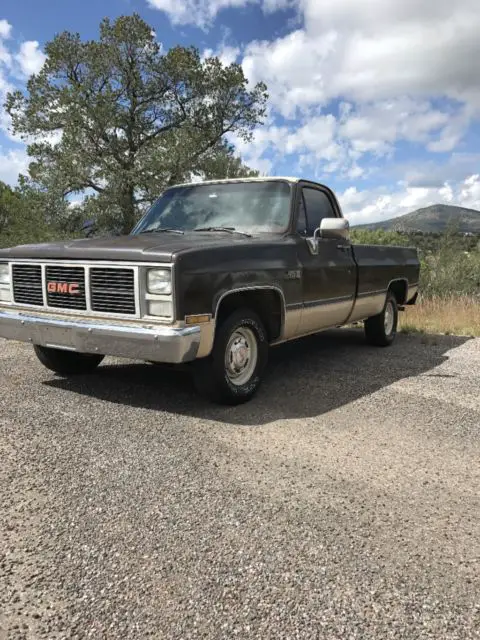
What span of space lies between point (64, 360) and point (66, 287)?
1.14m

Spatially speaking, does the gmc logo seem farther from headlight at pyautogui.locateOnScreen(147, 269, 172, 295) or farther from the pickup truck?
headlight at pyautogui.locateOnScreen(147, 269, 172, 295)

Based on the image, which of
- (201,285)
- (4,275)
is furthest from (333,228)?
(4,275)

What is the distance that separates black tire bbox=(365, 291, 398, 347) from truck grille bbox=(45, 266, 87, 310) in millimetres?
4290

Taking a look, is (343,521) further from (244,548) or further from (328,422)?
(328,422)

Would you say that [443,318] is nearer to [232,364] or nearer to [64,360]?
[232,364]

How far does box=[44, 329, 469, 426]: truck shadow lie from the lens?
4492 millimetres

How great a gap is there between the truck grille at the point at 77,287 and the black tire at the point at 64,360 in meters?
0.63

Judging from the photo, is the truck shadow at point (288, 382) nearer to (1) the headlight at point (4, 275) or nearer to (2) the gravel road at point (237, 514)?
(2) the gravel road at point (237, 514)

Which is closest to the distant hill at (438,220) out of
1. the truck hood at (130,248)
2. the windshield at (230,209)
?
the windshield at (230,209)

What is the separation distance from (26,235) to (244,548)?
79.5ft

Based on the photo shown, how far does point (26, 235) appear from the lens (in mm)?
24375

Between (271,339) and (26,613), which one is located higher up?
(271,339)

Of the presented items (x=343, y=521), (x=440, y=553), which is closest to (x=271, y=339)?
(x=343, y=521)

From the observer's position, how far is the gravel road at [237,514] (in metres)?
2.06
